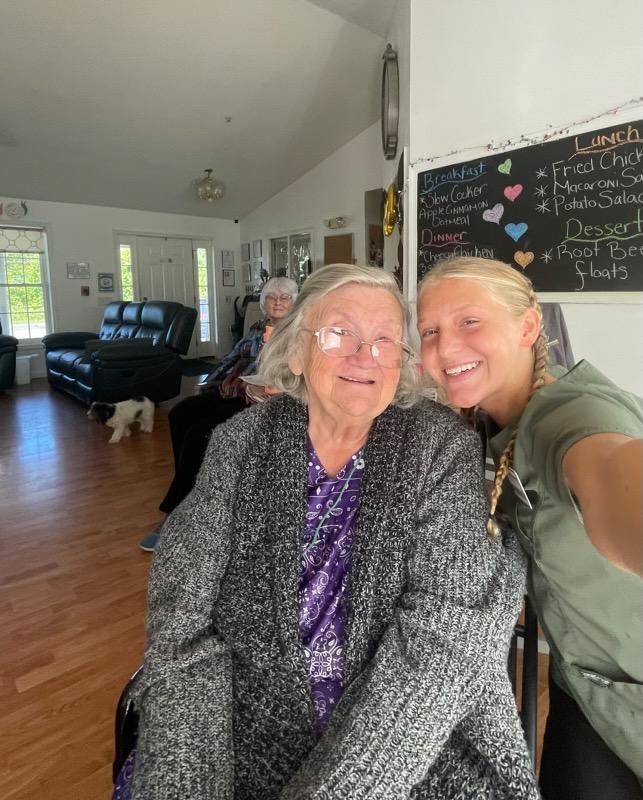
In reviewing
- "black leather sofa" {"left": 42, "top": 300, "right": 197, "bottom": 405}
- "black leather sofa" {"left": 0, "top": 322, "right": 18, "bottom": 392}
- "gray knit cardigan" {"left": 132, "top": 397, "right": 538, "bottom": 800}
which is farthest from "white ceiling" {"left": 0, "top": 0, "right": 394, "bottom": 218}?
"gray knit cardigan" {"left": 132, "top": 397, "right": 538, "bottom": 800}

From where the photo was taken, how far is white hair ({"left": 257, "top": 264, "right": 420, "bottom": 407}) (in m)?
1.09

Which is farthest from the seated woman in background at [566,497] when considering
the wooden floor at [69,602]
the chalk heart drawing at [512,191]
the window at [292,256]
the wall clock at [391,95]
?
the window at [292,256]

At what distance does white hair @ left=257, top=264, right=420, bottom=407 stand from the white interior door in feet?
26.0

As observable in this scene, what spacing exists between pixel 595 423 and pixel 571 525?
17 centimetres

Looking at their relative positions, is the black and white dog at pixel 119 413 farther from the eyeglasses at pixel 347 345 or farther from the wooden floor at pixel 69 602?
the eyeglasses at pixel 347 345

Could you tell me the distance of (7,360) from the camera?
6.45 metres

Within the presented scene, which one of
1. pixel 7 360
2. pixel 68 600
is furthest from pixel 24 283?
pixel 68 600

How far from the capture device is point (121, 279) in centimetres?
831

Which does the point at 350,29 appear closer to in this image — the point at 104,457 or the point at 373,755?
the point at 104,457

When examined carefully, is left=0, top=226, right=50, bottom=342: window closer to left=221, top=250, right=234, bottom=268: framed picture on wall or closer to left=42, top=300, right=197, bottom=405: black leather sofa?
left=42, top=300, right=197, bottom=405: black leather sofa

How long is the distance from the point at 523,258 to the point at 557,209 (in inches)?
10.2

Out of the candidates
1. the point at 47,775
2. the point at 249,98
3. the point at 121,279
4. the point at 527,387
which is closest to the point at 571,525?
the point at 527,387

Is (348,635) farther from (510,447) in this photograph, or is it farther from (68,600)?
(68,600)

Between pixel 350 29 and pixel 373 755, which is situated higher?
pixel 350 29
